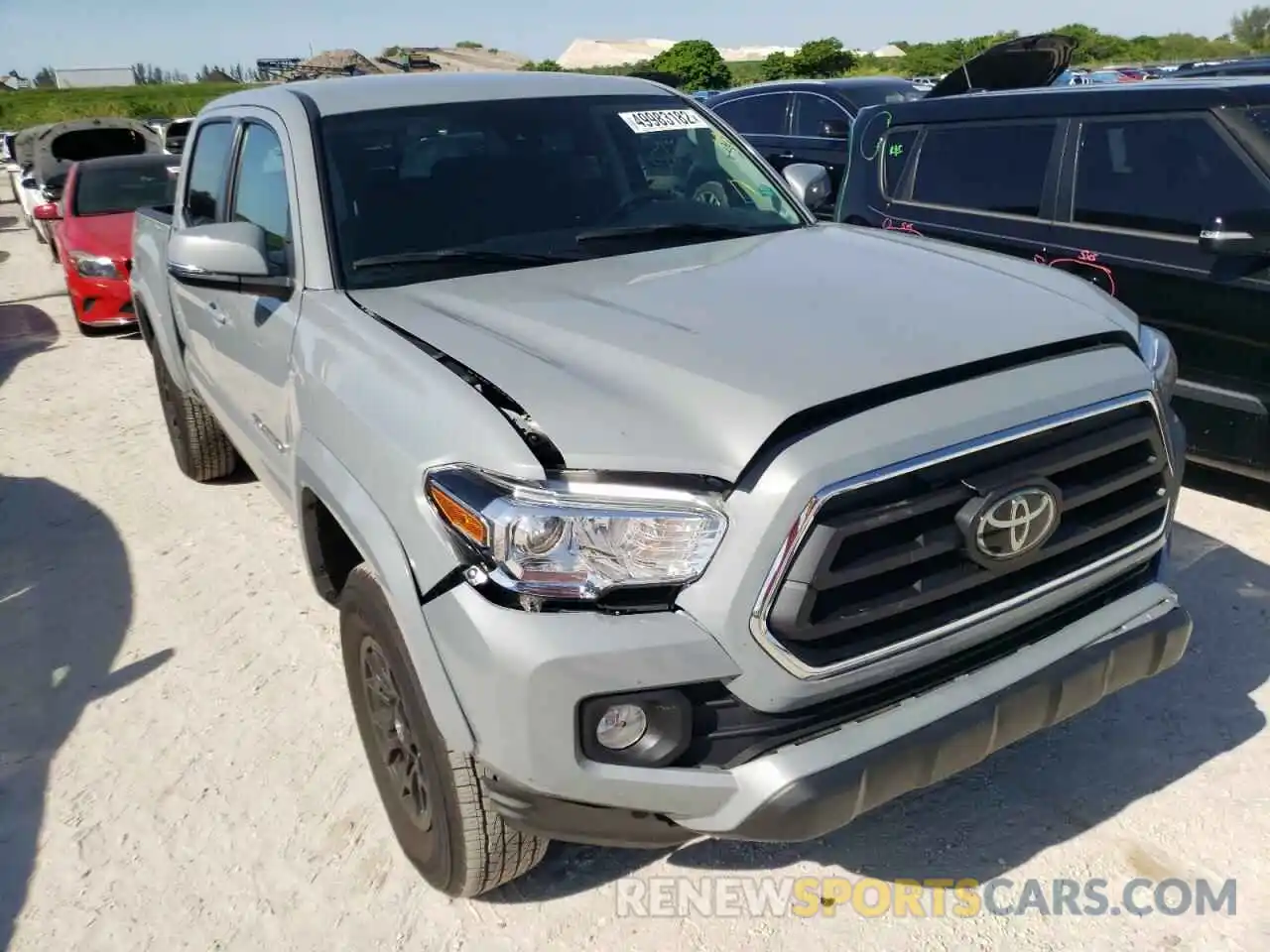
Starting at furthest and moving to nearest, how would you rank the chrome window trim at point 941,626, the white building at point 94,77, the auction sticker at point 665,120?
the white building at point 94,77 < the auction sticker at point 665,120 < the chrome window trim at point 941,626

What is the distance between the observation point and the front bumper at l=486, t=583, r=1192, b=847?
198cm

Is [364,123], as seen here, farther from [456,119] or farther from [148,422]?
[148,422]

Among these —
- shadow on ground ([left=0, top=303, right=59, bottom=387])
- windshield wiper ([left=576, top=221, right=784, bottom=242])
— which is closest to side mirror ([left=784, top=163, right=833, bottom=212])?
windshield wiper ([left=576, top=221, right=784, bottom=242])

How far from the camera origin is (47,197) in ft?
39.8

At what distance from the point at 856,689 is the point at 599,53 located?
436 feet

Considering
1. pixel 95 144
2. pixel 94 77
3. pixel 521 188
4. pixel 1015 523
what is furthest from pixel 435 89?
pixel 94 77

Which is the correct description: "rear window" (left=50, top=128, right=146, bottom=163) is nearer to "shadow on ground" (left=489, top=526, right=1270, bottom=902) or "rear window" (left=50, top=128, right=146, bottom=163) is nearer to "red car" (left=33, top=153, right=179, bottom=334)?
"red car" (left=33, top=153, right=179, bottom=334)

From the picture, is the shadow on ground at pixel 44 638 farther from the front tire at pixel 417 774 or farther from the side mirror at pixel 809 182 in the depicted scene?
the side mirror at pixel 809 182

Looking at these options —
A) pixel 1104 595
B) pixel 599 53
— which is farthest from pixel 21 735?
pixel 599 53

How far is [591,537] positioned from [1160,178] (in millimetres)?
3631

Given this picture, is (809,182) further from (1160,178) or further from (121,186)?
(121,186)

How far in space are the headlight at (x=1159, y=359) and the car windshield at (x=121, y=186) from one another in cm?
942

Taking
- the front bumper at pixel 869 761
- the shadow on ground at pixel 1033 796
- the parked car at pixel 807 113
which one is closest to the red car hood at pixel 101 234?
the parked car at pixel 807 113

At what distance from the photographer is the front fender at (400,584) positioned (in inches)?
81.5
